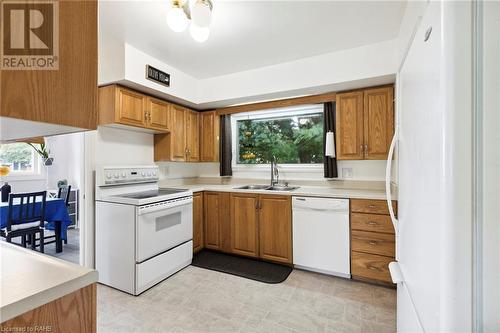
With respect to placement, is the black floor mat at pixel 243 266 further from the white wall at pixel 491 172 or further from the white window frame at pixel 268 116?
the white wall at pixel 491 172

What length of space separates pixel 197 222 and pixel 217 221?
0.27m

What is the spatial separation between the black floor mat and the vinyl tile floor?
0.10 meters

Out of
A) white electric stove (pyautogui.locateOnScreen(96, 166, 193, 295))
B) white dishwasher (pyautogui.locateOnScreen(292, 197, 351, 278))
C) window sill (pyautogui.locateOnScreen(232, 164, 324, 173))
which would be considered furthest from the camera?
window sill (pyautogui.locateOnScreen(232, 164, 324, 173))

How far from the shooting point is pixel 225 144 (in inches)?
143

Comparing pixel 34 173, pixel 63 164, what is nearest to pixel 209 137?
pixel 63 164

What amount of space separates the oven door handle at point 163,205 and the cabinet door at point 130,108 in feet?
3.09

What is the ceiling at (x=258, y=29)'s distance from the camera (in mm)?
1863

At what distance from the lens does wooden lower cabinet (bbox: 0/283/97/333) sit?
1.85 ft

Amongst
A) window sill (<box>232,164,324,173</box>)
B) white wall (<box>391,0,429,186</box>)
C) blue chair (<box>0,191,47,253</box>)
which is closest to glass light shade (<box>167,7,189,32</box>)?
white wall (<box>391,0,429,186</box>)

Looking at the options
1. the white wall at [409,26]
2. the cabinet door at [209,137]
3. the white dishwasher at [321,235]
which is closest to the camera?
the white wall at [409,26]

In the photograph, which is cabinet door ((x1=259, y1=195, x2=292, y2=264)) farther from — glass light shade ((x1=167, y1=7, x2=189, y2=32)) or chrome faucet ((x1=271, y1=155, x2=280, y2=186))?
glass light shade ((x1=167, y1=7, x2=189, y2=32))

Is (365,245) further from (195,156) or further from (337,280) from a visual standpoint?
(195,156)

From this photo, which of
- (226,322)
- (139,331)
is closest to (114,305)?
(139,331)

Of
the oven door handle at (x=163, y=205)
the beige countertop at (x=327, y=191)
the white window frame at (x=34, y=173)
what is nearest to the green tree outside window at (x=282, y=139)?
the beige countertop at (x=327, y=191)
